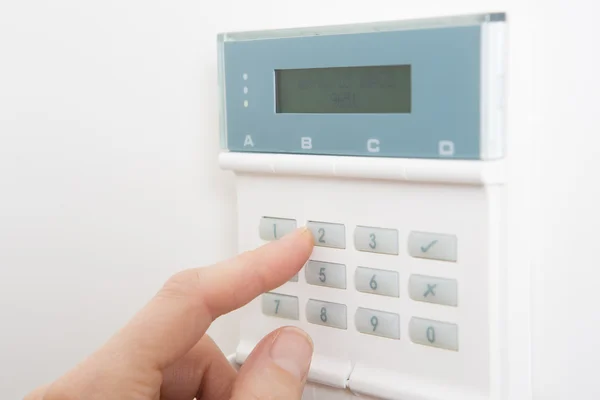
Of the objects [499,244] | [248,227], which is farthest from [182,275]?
[499,244]

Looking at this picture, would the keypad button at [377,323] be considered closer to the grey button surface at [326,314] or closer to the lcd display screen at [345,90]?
the grey button surface at [326,314]

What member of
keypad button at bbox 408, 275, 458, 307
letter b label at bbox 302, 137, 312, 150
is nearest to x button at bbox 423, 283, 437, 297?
keypad button at bbox 408, 275, 458, 307

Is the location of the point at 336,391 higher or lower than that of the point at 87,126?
lower

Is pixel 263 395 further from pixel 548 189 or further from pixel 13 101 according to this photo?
pixel 13 101

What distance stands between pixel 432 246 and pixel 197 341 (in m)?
0.14

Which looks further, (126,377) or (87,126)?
(87,126)

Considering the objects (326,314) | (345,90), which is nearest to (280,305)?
(326,314)

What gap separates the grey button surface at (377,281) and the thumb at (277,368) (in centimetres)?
4

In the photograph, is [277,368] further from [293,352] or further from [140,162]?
[140,162]

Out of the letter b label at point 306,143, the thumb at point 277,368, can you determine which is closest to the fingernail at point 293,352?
the thumb at point 277,368

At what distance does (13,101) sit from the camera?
51 cm

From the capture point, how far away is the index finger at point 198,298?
1.08 feet

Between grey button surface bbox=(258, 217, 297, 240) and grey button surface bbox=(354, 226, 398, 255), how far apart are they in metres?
0.04

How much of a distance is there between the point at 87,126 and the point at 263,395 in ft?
0.84
